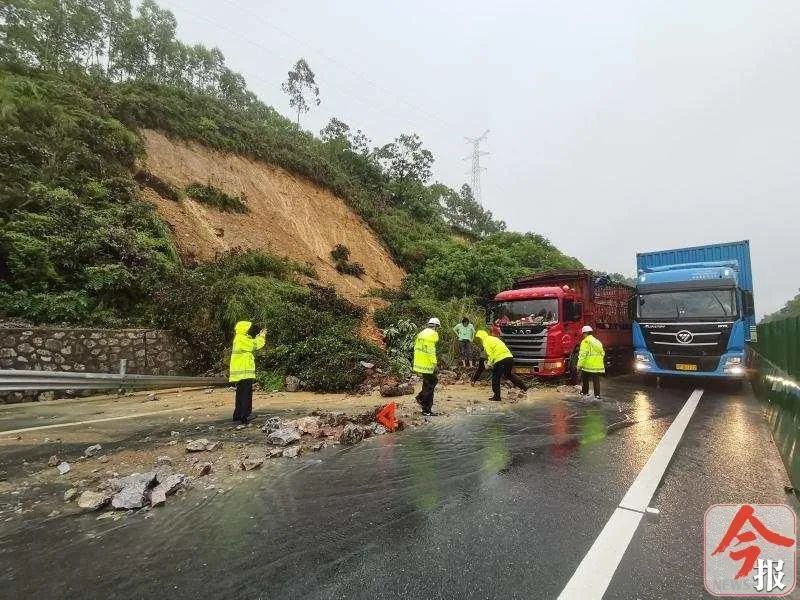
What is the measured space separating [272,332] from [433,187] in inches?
1011

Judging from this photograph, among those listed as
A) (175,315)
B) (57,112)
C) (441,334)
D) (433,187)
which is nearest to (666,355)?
(441,334)

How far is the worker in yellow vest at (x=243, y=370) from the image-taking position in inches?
257

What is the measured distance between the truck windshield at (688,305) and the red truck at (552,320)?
2.60 ft

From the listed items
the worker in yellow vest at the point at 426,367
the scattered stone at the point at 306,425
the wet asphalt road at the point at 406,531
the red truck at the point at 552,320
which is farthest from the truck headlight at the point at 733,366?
the scattered stone at the point at 306,425

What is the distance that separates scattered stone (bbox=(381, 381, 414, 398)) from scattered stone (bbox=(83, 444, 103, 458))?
520cm

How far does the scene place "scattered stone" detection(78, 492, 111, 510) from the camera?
3531 millimetres

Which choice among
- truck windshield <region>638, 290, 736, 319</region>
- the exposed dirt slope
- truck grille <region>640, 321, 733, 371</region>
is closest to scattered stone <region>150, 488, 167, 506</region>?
truck grille <region>640, 321, 733, 371</region>

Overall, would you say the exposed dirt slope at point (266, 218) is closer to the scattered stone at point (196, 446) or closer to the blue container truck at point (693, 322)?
the blue container truck at point (693, 322)

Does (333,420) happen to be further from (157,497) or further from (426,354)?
(157,497)

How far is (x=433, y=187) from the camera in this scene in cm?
3388

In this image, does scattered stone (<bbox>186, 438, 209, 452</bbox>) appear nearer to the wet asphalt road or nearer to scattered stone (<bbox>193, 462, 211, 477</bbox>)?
scattered stone (<bbox>193, 462, 211, 477</bbox>)

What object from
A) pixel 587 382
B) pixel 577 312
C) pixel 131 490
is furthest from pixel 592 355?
pixel 131 490

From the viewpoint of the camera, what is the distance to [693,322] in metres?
9.83

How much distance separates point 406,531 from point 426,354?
4.42 meters
